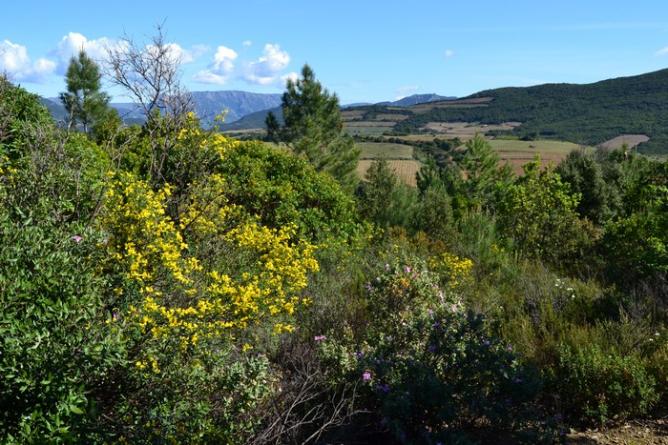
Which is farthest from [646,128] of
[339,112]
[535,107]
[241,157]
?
[241,157]

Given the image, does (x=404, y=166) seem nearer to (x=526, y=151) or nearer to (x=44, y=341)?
(x=526, y=151)

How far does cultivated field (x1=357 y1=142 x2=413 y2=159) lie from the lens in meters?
76.8

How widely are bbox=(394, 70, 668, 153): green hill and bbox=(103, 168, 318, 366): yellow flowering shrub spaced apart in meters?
103

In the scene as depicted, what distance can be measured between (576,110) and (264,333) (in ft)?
510

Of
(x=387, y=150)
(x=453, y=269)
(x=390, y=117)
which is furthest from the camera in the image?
(x=390, y=117)

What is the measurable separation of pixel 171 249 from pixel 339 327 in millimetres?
2109

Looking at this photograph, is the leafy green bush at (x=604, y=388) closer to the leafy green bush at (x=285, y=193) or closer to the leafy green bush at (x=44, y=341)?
the leafy green bush at (x=44, y=341)

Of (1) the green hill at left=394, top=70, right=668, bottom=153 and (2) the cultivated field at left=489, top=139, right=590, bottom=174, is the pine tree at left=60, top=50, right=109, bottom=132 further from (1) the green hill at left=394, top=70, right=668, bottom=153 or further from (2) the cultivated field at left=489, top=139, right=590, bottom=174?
(1) the green hill at left=394, top=70, right=668, bottom=153

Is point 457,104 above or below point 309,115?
above

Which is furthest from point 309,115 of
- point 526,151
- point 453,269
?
point 526,151

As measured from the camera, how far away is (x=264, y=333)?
584cm

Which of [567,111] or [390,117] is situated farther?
[390,117]

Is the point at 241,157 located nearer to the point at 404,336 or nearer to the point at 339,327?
the point at 339,327

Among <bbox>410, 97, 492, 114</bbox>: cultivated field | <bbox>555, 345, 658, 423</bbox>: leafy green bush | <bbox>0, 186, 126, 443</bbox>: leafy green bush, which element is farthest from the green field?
<bbox>410, 97, 492, 114</bbox>: cultivated field
